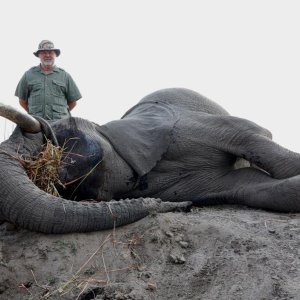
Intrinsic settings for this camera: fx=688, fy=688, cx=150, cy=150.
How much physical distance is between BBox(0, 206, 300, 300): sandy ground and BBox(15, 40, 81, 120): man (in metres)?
3.35

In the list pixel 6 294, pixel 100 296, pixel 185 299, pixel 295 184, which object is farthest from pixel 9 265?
pixel 295 184

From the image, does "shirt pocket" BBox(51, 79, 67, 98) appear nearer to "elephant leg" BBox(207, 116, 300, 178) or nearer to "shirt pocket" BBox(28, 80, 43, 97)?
"shirt pocket" BBox(28, 80, 43, 97)

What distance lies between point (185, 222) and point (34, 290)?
36.9 inches

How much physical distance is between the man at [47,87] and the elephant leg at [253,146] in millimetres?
2482

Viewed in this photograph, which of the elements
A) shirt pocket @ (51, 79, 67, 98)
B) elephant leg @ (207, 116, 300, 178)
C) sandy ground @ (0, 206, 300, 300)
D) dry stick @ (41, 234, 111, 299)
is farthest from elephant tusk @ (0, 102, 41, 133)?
shirt pocket @ (51, 79, 67, 98)

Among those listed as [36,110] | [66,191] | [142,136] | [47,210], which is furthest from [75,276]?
[36,110]

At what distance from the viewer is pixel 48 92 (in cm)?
691

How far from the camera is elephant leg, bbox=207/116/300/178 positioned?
4570 millimetres

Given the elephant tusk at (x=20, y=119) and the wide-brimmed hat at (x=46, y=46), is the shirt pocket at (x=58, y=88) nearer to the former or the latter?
the wide-brimmed hat at (x=46, y=46)

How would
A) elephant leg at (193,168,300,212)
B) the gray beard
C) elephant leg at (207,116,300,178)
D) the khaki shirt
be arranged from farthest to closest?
the gray beard < the khaki shirt < elephant leg at (207,116,300,178) < elephant leg at (193,168,300,212)

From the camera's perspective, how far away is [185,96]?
203 inches

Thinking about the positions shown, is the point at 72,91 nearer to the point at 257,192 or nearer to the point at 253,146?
the point at 253,146

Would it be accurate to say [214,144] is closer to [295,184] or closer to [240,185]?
[240,185]

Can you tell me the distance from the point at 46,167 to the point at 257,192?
1451 millimetres
